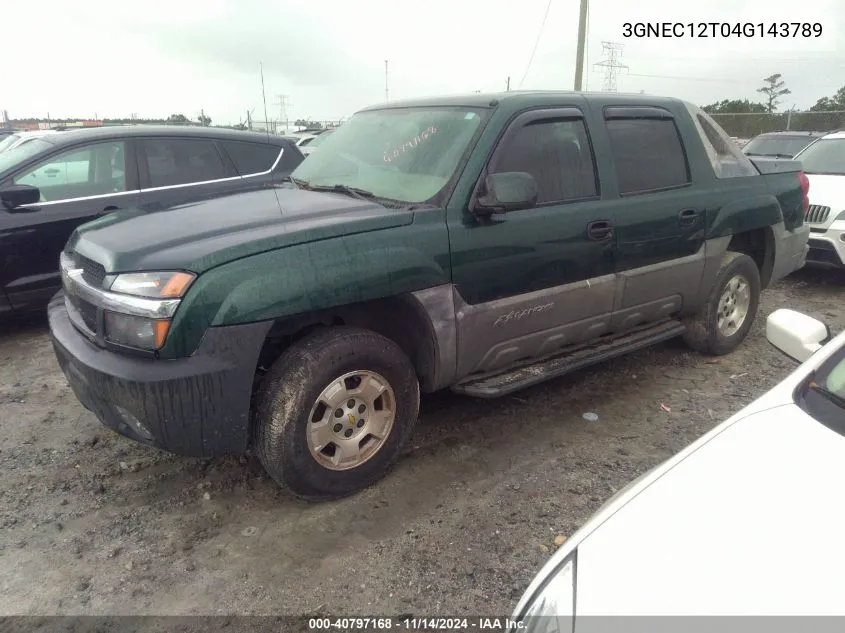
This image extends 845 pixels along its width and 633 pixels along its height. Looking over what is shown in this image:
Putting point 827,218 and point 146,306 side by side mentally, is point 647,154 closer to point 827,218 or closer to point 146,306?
Result: point 146,306

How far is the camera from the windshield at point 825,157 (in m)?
7.66

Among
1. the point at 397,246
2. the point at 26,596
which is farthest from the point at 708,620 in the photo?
the point at 26,596

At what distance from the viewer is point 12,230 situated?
475 cm

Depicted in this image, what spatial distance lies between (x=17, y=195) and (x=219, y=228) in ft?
9.79

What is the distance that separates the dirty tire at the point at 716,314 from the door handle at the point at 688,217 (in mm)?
579

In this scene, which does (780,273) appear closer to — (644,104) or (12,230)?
(644,104)

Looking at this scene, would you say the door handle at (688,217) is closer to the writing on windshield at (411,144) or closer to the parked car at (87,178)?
the writing on windshield at (411,144)

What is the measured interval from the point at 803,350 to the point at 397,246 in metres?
1.71

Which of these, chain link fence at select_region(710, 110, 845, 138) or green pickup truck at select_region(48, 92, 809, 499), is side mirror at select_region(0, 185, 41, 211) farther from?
chain link fence at select_region(710, 110, 845, 138)

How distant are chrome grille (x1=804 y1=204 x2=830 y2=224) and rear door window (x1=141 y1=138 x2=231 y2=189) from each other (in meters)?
6.33

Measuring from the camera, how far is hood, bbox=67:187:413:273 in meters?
2.56

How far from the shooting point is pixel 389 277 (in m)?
2.84

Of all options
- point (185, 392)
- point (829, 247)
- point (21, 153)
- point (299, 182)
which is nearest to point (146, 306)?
point (185, 392)

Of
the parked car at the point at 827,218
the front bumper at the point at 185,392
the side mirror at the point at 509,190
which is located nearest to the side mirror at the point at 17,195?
the front bumper at the point at 185,392
